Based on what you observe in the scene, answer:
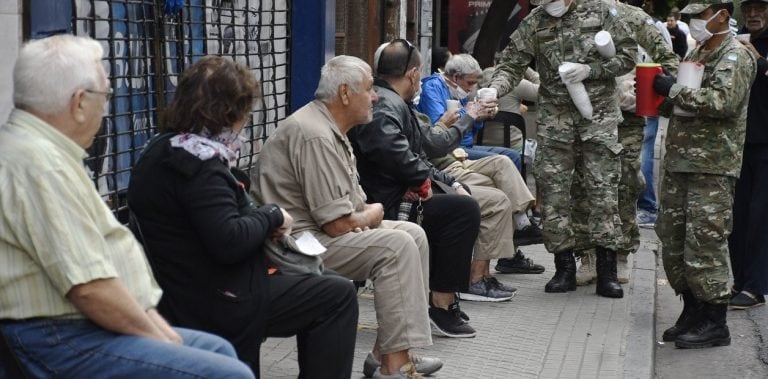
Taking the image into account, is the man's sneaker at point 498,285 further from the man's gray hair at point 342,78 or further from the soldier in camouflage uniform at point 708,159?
the man's gray hair at point 342,78

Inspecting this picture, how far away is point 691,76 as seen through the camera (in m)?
6.61

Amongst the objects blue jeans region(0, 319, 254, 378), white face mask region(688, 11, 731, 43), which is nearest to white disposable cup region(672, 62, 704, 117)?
white face mask region(688, 11, 731, 43)

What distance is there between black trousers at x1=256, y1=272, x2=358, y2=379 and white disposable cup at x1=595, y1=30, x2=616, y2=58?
3551 mm

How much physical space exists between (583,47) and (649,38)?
0.48 m

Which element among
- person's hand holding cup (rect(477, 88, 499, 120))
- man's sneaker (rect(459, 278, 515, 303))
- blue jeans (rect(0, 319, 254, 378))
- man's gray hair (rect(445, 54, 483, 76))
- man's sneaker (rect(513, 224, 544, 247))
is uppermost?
man's gray hair (rect(445, 54, 483, 76))

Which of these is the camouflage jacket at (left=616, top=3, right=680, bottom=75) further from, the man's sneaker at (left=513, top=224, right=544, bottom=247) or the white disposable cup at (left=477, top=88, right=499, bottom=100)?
the man's sneaker at (left=513, top=224, right=544, bottom=247)

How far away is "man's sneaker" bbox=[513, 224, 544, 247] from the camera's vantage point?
27.2ft

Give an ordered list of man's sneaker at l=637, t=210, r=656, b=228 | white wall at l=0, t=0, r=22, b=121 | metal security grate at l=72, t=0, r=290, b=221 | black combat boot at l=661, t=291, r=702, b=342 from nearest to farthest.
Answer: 1. white wall at l=0, t=0, r=22, b=121
2. metal security grate at l=72, t=0, r=290, b=221
3. black combat boot at l=661, t=291, r=702, b=342
4. man's sneaker at l=637, t=210, r=656, b=228

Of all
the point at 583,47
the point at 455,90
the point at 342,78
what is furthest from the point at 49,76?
the point at 455,90

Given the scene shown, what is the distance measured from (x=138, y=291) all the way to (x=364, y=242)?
71.9 inches

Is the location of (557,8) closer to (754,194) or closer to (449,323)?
(754,194)

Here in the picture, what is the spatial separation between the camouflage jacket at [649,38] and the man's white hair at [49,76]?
5.14 metres

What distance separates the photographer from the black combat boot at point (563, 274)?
8.00m

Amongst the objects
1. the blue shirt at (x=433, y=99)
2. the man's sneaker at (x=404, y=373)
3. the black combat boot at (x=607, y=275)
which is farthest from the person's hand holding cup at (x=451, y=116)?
the man's sneaker at (x=404, y=373)
